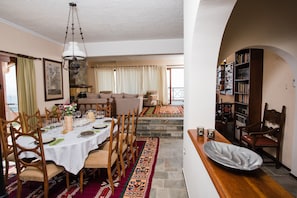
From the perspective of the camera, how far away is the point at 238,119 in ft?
13.6

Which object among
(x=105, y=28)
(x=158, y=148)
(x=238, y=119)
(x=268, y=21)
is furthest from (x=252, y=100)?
(x=105, y=28)

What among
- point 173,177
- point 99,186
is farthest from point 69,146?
point 173,177

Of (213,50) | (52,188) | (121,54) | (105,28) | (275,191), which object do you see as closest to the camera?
(275,191)

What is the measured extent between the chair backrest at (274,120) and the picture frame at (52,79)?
16.7 ft

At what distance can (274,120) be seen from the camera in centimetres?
290

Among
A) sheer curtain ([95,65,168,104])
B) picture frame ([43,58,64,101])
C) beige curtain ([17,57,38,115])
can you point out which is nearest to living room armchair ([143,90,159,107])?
sheer curtain ([95,65,168,104])

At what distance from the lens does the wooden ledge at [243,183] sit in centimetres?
73

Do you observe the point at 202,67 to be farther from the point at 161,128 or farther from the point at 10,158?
the point at 161,128

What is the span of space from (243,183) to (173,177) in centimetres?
181

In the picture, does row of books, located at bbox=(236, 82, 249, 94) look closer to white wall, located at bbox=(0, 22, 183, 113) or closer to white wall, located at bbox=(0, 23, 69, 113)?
white wall, located at bbox=(0, 22, 183, 113)

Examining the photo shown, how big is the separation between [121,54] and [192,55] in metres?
3.60

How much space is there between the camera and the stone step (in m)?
4.44

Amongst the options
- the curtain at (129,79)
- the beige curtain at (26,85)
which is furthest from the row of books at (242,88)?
the curtain at (129,79)

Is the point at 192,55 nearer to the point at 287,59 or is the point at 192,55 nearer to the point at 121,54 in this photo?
the point at 287,59
